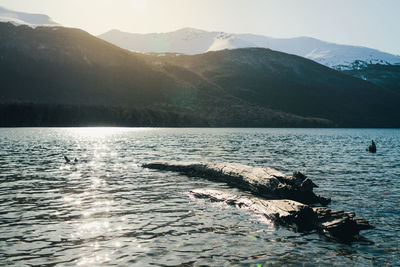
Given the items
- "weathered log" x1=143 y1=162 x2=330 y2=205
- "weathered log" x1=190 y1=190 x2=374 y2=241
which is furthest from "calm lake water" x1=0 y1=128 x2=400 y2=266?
"weathered log" x1=143 y1=162 x2=330 y2=205

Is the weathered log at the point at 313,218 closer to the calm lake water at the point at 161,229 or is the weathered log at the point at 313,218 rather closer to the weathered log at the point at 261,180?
the calm lake water at the point at 161,229

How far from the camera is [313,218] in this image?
14.3 m

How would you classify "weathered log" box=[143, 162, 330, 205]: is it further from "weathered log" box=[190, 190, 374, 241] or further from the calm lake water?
"weathered log" box=[190, 190, 374, 241]

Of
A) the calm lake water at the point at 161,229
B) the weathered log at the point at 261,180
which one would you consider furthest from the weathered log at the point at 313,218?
the weathered log at the point at 261,180

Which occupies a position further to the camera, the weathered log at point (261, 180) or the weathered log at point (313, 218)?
the weathered log at point (261, 180)

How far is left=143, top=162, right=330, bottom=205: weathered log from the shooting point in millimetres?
18875

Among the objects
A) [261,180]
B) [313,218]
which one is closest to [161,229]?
[313,218]

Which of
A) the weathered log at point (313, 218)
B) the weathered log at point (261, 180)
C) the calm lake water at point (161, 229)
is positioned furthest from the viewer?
the weathered log at point (261, 180)

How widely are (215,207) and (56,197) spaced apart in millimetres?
9776

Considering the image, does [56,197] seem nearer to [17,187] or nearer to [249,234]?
[17,187]

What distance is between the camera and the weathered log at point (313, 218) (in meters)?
13.2

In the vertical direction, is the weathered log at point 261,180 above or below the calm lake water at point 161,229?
above

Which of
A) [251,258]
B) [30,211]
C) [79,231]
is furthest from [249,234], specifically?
[30,211]

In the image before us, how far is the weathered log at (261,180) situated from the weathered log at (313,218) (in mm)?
3215
